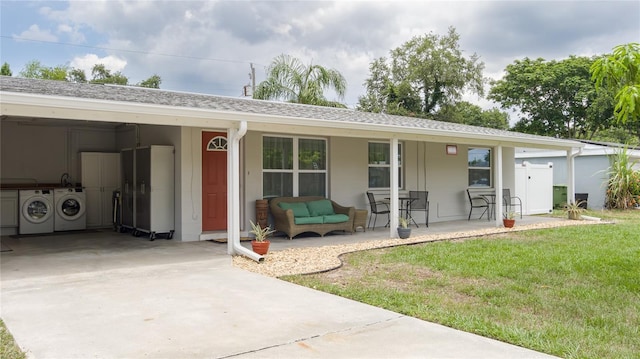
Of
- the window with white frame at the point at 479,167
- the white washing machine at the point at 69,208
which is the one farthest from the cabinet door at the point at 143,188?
the window with white frame at the point at 479,167

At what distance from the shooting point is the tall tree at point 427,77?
28609 mm

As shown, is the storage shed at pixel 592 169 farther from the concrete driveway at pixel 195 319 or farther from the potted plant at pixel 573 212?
the concrete driveway at pixel 195 319

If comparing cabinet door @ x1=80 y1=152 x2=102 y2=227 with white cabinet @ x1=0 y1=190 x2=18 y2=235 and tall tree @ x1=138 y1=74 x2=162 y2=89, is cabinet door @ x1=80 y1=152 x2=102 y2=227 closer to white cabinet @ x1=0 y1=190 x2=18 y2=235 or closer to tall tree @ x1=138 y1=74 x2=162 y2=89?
white cabinet @ x1=0 y1=190 x2=18 y2=235

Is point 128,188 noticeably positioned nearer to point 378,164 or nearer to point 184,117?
point 184,117

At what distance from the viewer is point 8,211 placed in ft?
32.0

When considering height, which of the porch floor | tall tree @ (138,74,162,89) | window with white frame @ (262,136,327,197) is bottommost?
the porch floor

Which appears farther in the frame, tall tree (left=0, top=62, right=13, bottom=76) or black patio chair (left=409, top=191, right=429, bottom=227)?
tall tree (left=0, top=62, right=13, bottom=76)

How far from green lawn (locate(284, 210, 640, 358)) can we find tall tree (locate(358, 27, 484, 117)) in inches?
822

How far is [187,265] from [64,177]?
6.30 meters

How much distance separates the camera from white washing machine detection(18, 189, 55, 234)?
9688 mm

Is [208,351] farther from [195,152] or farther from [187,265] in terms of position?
[195,152]

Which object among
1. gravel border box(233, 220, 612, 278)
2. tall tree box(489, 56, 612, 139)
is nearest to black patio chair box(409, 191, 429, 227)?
gravel border box(233, 220, 612, 278)

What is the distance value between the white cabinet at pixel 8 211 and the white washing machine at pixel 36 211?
0.62ft

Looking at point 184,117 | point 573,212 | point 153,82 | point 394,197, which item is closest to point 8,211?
point 184,117
